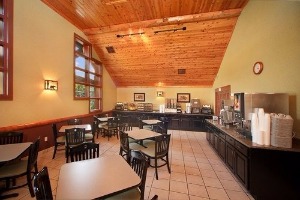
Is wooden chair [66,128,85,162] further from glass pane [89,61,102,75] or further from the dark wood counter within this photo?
glass pane [89,61,102,75]

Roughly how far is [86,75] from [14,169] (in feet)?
14.6

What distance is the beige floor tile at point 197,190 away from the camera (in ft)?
8.38

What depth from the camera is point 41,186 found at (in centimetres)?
139

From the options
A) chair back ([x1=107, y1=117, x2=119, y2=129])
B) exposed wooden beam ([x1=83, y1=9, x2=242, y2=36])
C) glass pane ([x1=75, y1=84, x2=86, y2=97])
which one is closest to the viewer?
exposed wooden beam ([x1=83, y1=9, x2=242, y2=36])

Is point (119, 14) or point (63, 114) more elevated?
point (119, 14)

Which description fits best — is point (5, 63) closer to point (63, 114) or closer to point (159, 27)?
point (63, 114)

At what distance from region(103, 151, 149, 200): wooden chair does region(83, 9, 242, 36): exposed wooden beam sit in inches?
172

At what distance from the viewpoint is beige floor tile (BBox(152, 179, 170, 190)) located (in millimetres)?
2727

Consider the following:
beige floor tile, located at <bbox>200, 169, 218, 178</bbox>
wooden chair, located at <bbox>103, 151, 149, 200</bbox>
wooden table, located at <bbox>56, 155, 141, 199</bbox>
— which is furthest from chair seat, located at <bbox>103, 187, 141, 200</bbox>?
beige floor tile, located at <bbox>200, 169, 218, 178</bbox>

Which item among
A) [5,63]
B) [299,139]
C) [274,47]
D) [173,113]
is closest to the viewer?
[299,139]

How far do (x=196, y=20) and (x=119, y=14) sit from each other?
242cm

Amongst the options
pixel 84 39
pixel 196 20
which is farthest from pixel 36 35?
pixel 196 20

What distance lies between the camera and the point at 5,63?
3346 millimetres

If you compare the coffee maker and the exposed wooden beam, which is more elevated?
the exposed wooden beam
